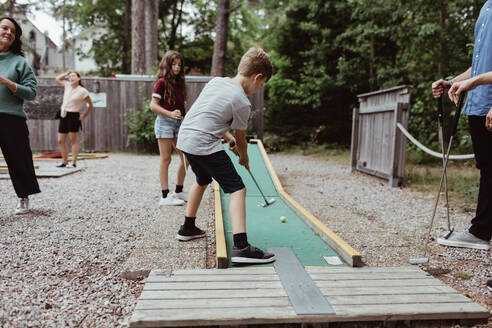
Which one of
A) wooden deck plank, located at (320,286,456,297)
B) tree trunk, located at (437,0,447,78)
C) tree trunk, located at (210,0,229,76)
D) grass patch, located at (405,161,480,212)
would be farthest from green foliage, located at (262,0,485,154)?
wooden deck plank, located at (320,286,456,297)

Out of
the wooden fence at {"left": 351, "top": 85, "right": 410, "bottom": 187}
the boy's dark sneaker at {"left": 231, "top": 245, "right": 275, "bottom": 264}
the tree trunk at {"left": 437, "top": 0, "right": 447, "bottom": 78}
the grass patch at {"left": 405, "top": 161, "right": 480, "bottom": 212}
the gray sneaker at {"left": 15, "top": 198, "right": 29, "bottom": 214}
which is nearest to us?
the boy's dark sneaker at {"left": 231, "top": 245, "right": 275, "bottom": 264}

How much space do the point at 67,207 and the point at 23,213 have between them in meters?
0.45

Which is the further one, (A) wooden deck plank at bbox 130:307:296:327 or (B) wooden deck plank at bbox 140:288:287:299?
(B) wooden deck plank at bbox 140:288:287:299

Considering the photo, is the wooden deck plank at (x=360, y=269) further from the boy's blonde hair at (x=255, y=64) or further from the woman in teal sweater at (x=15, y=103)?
the woman in teal sweater at (x=15, y=103)

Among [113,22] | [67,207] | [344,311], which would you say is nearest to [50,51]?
[113,22]

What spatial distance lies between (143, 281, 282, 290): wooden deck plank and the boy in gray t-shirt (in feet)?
1.03

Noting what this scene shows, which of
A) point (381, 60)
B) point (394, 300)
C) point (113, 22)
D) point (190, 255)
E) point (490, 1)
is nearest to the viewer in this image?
point (394, 300)

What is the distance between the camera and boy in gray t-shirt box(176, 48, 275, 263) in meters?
2.38

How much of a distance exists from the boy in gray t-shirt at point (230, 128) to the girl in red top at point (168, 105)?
1295 mm

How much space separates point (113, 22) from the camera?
69.3ft

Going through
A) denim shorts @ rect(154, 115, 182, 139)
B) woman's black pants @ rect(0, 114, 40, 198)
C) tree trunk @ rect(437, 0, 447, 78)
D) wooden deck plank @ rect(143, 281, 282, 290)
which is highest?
tree trunk @ rect(437, 0, 447, 78)

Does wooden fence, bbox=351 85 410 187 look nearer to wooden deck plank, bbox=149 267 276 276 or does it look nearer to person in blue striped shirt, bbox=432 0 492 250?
person in blue striped shirt, bbox=432 0 492 250

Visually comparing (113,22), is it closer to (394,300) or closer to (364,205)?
(364,205)

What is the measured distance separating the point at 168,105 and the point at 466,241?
9.98 ft
